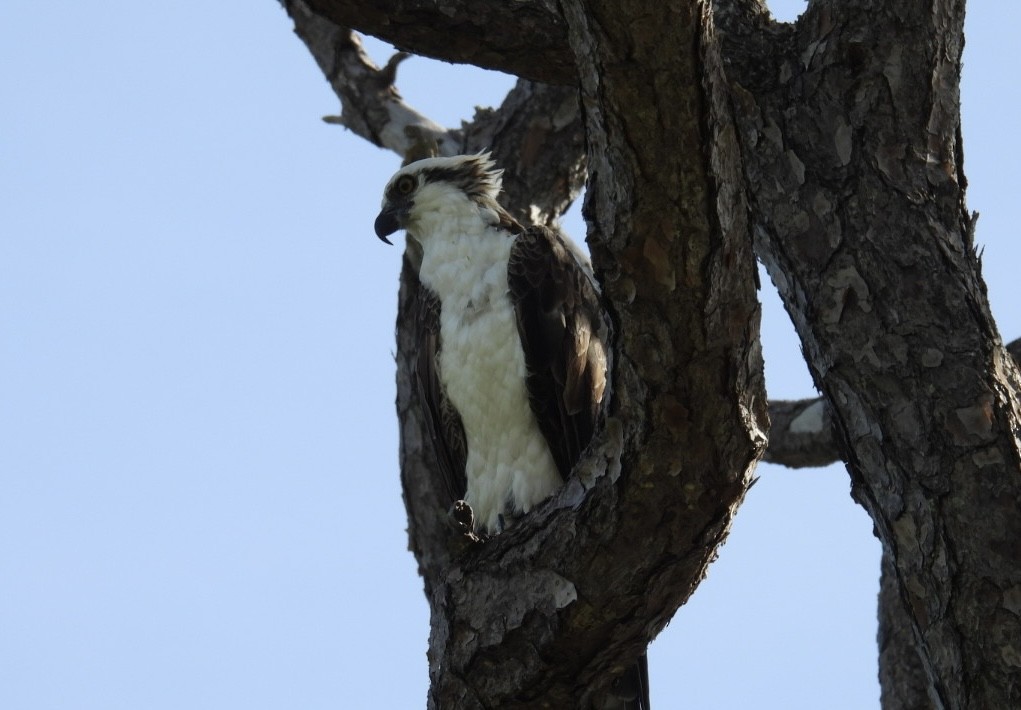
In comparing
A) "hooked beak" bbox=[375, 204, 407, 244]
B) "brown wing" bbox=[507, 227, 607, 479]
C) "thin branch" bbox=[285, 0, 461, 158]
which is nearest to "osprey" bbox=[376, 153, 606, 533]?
"brown wing" bbox=[507, 227, 607, 479]

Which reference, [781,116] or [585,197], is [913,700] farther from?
[585,197]

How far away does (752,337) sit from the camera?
345cm

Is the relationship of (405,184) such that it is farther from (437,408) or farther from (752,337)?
(752,337)

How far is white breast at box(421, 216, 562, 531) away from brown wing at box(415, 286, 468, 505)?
73mm

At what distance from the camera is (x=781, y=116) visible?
14.6ft

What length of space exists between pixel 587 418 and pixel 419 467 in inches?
54.3

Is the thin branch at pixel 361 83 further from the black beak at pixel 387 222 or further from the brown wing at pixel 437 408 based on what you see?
the brown wing at pixel 437 408

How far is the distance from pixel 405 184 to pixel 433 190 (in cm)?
20

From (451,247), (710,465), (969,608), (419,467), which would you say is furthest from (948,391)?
(419,467)

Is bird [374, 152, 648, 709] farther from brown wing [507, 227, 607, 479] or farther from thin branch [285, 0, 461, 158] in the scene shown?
thin branch [285, 0, 461, 158]

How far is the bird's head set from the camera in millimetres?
6297

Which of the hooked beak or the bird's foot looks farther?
Result: the hooked beak

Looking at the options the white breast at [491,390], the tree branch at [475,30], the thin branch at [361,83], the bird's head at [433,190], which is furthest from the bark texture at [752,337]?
the thin branch at [361,83]

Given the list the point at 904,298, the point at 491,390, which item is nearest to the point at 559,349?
the point at 491,390
